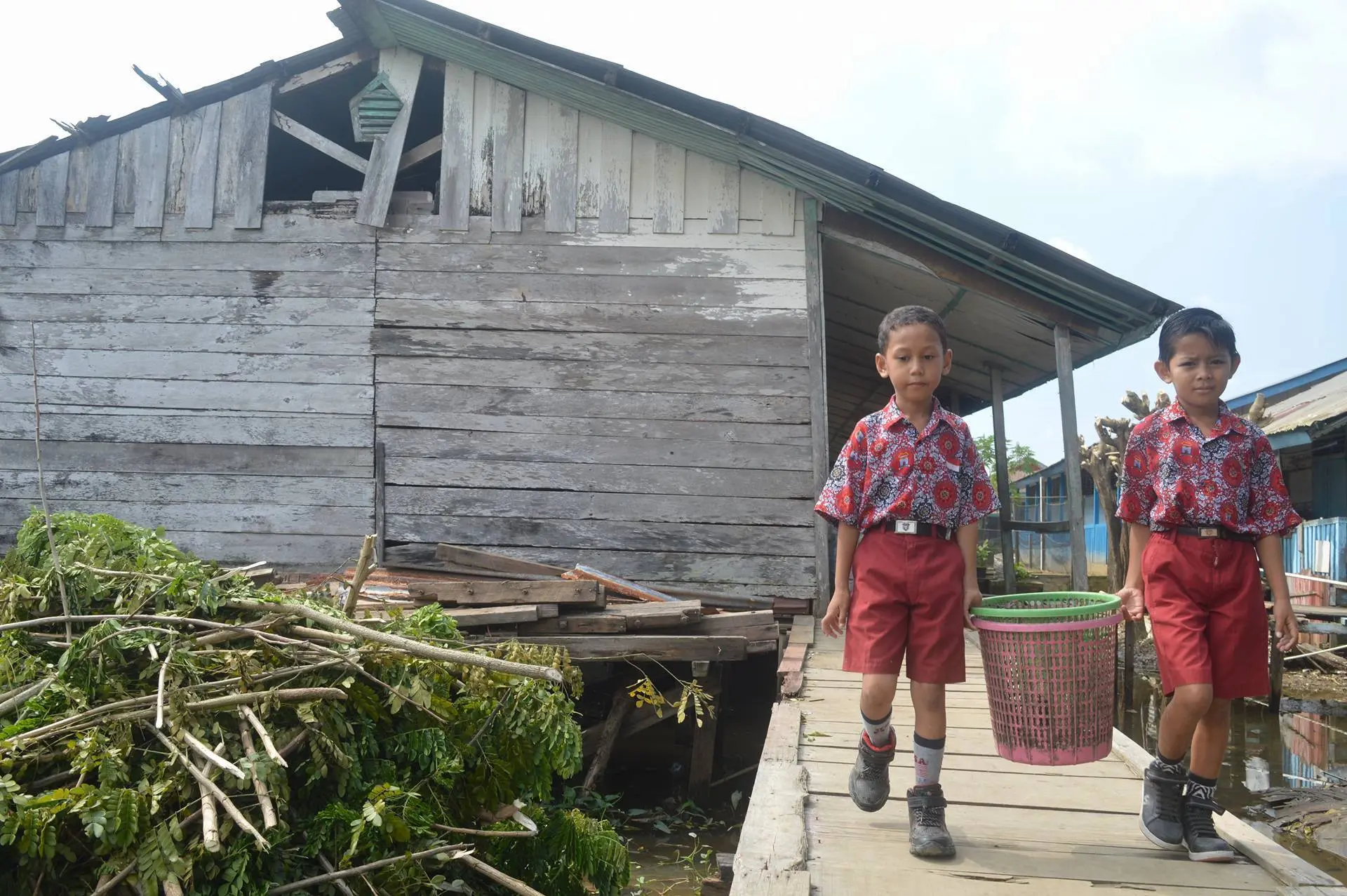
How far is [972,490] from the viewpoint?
10.5ft

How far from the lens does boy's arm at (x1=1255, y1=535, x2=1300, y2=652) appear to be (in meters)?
3.02

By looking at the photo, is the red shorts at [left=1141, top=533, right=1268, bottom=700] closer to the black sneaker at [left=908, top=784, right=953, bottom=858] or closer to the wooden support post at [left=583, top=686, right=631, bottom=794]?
the black sneaker at [left=908, top=784, right=953, bottom=858]

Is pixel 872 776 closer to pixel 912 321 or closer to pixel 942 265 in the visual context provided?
pixel 912 321

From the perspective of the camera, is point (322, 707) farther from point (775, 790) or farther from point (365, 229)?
point (365, 229)

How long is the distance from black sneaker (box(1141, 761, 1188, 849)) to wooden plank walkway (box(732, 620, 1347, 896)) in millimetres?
47

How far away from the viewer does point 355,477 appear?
8.28m

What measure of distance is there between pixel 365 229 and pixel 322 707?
6049 millimetres

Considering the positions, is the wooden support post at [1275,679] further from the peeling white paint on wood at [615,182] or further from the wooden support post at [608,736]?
the peeling white paint on wood at [615,182]

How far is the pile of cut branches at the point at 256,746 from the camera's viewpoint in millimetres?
2676

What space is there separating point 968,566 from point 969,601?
4.4 inches

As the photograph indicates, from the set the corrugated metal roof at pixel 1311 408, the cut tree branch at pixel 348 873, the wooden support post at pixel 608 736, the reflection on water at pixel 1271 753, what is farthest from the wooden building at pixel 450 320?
the corrugated metal roof at pixel 1311 408

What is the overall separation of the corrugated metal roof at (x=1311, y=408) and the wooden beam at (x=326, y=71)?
13.0 metres

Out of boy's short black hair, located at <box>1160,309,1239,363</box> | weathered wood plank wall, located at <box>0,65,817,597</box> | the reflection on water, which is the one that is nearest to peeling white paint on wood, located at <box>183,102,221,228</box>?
weathered wood plank wall, located at <box>0,65,817,597</box>

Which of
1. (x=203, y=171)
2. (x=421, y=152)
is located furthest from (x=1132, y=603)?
(x=203, y=171)
